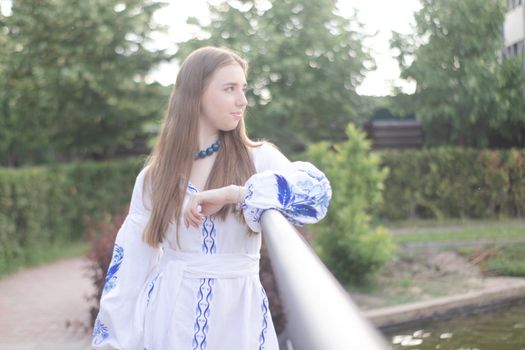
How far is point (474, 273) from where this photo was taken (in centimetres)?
697

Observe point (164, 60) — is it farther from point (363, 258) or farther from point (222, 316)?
point (222, 316)

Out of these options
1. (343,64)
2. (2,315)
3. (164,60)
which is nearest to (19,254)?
(2,315)

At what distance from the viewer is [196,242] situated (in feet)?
5.83

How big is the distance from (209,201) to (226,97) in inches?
12.1

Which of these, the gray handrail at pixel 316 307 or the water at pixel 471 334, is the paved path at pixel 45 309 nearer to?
the water at pixel 471 334

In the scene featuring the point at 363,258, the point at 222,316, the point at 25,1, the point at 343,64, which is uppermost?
the point at 25,1

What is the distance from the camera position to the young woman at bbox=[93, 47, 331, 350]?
1728mm

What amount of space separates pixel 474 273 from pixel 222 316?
5756 mm

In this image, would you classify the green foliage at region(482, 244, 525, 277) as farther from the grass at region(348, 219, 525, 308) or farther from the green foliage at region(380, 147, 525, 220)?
the green foliage at region(380, 147, 525, 220)

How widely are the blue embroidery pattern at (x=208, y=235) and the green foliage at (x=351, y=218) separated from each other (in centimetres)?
474

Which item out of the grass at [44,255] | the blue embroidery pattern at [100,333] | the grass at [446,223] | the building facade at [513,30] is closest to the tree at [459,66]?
the building facade at [513,30]

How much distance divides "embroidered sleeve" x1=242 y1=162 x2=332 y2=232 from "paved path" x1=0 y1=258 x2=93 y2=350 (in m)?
3.76

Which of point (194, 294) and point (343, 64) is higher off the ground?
point (343, 64)

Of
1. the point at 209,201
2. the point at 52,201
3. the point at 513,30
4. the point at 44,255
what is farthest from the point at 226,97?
the point at 513,30
